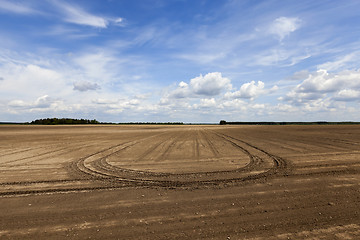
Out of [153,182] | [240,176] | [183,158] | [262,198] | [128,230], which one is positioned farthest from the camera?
[183,158]

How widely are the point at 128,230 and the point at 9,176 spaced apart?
6626 mm

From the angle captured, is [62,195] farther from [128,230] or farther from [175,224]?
[175,224]

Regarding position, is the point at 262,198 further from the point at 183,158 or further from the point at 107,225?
the point at 183,158

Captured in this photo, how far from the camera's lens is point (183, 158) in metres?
10.4

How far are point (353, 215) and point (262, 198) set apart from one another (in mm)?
1836

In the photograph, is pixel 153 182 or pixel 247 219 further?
pixel 153 182

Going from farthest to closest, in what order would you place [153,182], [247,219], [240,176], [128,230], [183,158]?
[183,158]
[240,176]
[153,182]
[247,219]
[128,230]

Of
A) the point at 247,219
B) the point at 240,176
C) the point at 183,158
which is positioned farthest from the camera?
the point at 183,158

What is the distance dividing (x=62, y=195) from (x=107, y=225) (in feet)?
8.07

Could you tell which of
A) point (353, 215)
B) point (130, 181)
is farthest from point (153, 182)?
point (353, 215)

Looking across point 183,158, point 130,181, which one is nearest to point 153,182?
point 130,181

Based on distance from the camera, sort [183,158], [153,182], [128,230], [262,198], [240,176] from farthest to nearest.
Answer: [183,158] < [240,176] < [153,182] < [262,198] < [128,230]

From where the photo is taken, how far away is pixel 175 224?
154 inches

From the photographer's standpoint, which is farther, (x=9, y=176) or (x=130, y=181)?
(x=9, y=176)
